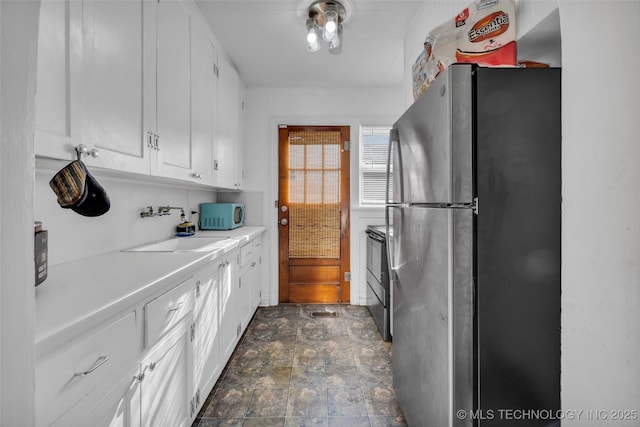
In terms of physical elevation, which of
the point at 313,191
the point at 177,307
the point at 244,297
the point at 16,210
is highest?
the point at 313,191

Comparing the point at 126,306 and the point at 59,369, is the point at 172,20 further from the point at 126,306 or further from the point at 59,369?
the point at 59,369

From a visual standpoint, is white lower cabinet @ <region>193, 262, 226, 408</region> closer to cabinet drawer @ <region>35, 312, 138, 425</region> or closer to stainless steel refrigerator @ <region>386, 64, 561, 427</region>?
cabinet drawer @ <region>35, 312, 138, 425</region>

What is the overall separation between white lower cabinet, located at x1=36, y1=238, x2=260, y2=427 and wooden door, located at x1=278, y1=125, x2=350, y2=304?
1.45m

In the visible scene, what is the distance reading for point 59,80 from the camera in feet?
3.16

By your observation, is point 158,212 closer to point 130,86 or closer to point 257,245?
point 130,86

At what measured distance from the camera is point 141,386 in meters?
1.03

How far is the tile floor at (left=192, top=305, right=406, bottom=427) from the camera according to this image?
1.66 m

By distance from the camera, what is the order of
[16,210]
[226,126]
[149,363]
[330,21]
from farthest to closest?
[226,126] < [330,21] < [149,363] < [16,210]

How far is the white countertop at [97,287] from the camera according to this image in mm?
683

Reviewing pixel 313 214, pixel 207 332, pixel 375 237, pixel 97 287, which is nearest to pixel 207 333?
pixel 207 332

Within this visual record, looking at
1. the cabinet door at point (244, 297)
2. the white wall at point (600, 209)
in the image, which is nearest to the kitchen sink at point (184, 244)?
the cabinet door at point (244, 297)

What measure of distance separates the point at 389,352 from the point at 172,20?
268 centimetres

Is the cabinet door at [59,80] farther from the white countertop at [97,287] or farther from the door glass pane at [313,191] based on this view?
the door glass pane at [313,191]

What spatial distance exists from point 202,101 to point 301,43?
3.32 feet
